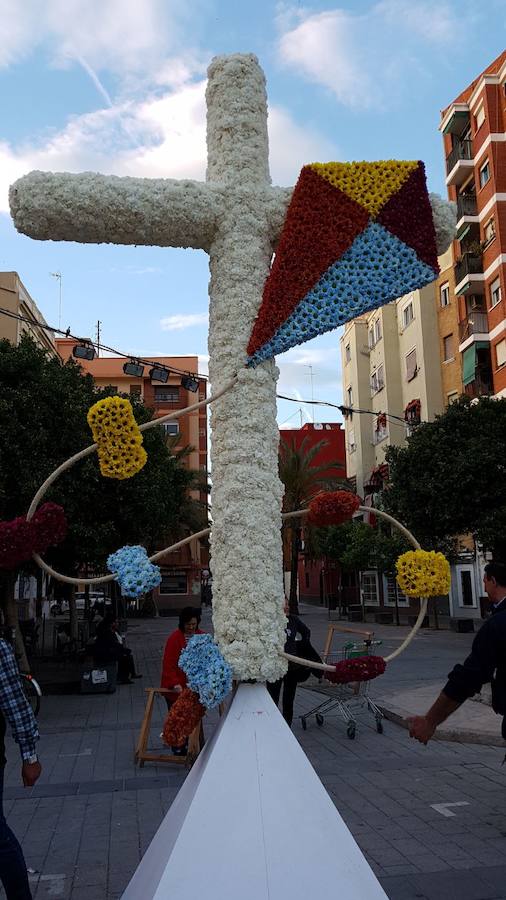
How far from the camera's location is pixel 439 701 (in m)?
3.39

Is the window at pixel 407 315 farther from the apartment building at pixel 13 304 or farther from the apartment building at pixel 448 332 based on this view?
the apartment building at pixel 13 304

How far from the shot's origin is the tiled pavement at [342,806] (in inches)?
164

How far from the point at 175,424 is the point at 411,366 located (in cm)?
1817

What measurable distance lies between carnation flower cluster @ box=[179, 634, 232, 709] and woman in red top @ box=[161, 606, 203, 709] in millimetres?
3304

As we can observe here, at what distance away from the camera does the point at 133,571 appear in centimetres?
341

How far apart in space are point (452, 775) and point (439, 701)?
11.2 feet

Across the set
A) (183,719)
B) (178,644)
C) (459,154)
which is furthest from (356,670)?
(459,154)

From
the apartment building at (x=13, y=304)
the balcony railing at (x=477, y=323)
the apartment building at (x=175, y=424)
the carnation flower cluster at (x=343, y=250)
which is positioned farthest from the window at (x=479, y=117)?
the carnation flower cluster at (x=343, y=250)

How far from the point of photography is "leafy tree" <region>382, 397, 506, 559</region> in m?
17.0

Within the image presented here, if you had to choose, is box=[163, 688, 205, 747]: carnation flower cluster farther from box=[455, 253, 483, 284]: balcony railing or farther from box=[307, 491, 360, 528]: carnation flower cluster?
box=[455, 253, 483, 284]: balcony railing

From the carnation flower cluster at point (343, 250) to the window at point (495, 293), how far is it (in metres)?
22.6

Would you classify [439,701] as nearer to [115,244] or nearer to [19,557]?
[19,557]

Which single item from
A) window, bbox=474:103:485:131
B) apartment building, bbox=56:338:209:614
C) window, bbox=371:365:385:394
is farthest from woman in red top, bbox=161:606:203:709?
apartment building, bbox=56:338:209:614

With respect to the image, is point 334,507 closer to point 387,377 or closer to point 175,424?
point 387,377
